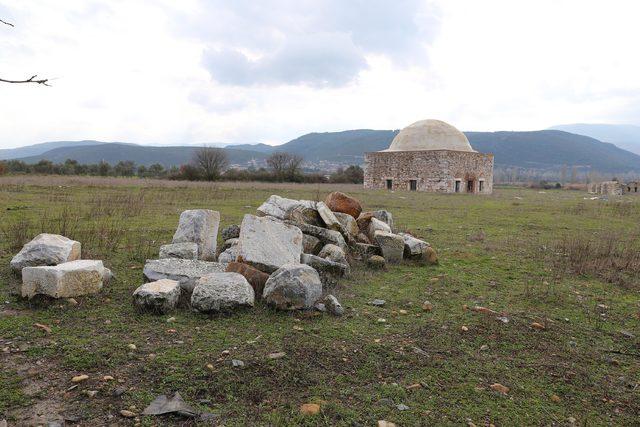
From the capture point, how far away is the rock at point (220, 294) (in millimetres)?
4988

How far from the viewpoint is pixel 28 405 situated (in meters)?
3.18

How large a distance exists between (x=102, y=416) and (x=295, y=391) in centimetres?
140

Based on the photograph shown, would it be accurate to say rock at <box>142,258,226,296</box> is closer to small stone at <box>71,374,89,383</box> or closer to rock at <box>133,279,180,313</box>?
rock at <box>133,279,180,313</box>

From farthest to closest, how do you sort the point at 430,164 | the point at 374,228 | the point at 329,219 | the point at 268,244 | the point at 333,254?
the point at 430,164, the point at 374,228, the point at 329,219, the point at 333,254, the point at 268,244

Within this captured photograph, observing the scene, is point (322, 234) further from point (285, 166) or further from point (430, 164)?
point (285, 166)

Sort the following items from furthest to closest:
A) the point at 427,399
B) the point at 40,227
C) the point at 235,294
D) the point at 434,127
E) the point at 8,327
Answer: the point at 434,127 → the point at 40,227 → the point at 235,294 → the point at 8,327 → the point at 427,399

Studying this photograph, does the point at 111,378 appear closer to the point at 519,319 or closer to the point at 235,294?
the point at 235,294

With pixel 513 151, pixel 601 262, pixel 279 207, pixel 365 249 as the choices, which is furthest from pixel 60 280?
pixel 513 151

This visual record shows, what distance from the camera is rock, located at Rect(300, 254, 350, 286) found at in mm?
6668

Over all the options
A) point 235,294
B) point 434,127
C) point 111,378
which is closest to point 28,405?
point 111,378

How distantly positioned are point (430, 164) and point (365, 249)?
30516 mm

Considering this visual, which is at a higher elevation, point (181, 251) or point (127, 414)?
point (181, 251)

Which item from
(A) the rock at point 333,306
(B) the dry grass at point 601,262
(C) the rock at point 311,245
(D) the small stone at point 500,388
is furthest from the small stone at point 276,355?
(B) the dry grass at point 601,262

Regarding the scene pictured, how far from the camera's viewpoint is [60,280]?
→ 508 centimetres
